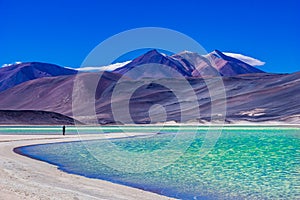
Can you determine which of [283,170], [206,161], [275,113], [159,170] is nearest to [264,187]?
[283,170]

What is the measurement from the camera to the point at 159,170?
822 inches

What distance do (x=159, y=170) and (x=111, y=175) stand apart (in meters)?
2.75

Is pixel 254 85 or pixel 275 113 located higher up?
pixel 254 85

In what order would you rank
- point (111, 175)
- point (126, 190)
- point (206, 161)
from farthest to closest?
point (206, 161), point (111, 175), point (126, 190)

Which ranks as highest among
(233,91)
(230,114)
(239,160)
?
(233,91)

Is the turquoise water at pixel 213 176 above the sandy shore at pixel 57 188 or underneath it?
above

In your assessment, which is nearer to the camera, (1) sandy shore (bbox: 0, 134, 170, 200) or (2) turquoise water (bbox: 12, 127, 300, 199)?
(1) sandy shore (bbox: 0, 134, 170, 200)

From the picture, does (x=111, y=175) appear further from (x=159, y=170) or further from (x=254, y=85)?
(x=254, y=85)

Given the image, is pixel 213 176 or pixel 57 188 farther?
pixel 213 176

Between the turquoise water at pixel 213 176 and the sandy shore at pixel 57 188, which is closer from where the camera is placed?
the sandy shore at pixel 57 188

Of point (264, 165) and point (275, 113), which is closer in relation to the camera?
point (264, 165)

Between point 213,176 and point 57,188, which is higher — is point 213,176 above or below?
above

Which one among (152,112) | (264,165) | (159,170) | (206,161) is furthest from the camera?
(152,112)

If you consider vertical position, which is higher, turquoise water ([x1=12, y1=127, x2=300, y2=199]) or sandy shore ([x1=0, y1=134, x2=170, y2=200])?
turquoise water ([x1=12, y1=127, x2=300, y2=199])
